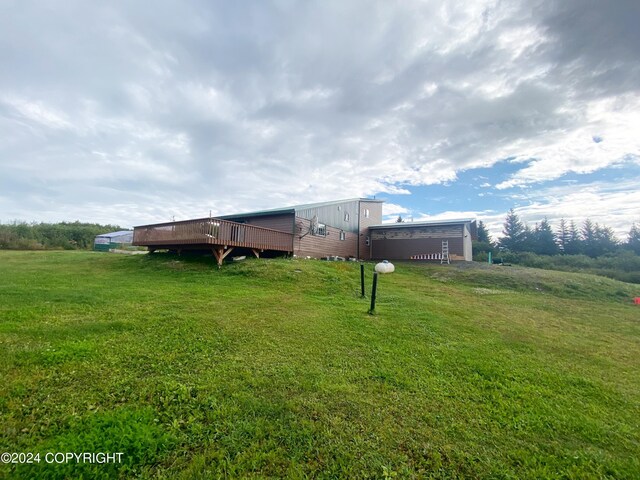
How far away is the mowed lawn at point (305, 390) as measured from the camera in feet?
7.92

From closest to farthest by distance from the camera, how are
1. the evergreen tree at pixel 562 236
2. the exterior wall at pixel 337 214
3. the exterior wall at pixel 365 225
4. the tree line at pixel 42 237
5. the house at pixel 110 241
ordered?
the exterior wall at pixel 337 214
the exterior wall at pixel 365 225
the tree line at pixel 42 237
the house at pixel 110 241
the evergreen tree at pixel 562 236

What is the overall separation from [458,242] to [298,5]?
17.0 m

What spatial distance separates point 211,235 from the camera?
40.0 feet

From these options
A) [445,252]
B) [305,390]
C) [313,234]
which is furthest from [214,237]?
[445,252]

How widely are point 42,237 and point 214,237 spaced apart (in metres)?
29.4

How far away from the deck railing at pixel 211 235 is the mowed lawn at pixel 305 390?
5021 mm

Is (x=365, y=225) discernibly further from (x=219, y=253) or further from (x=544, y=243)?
(x=544, y=243)

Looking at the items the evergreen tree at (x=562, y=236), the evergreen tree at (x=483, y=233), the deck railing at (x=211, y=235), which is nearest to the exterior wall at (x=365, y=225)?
the deck railing at (x=211, y=235)

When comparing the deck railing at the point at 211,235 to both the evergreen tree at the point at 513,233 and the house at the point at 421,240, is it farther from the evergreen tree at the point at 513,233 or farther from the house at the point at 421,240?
the evergreen tree at the point at 513,233

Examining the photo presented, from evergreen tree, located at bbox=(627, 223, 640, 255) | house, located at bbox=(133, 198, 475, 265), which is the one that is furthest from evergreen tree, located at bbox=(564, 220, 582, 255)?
house, located at bbox=(133, 198, 475, 265)

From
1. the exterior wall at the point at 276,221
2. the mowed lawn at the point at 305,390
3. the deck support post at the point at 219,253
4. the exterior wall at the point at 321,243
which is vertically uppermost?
the exterior wall at the point at 276,221

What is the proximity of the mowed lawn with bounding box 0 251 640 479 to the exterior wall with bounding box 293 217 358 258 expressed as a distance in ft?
32.4

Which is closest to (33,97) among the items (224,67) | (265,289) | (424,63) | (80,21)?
(80,21)

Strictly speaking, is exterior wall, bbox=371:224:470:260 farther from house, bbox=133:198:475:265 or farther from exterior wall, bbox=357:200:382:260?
exterior wall, bbox=357:200:382:260
